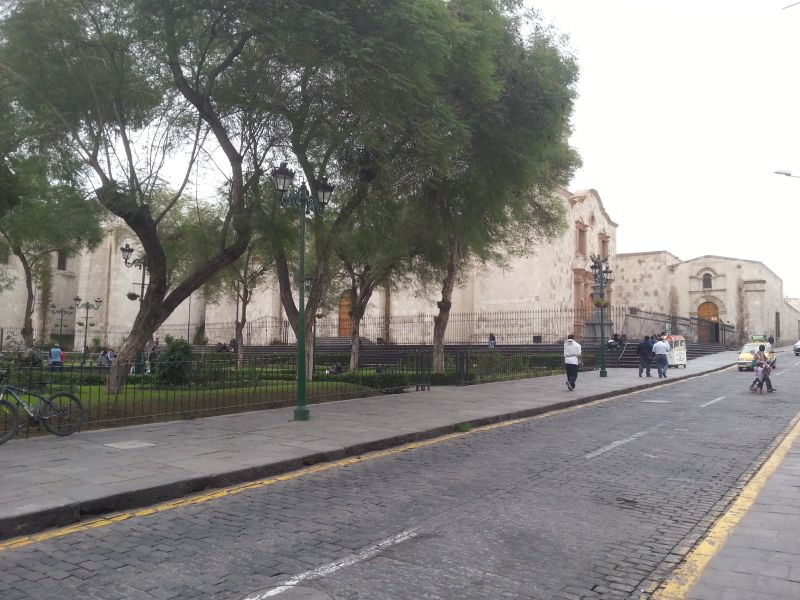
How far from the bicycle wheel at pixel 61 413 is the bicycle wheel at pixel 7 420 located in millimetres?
387

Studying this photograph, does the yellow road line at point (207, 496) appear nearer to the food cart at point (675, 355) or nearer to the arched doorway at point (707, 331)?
the food cart at point (675, 355)

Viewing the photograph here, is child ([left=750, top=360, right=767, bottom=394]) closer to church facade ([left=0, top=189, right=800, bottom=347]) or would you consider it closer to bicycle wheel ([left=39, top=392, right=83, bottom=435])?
bicycle wheel ([left=39, top=392, right=83, bottom=435])

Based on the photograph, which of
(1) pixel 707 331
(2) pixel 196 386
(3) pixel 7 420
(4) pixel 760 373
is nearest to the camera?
(3) pixel 7 420

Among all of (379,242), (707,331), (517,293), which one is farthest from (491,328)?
(707,331)

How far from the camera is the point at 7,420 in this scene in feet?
28.8

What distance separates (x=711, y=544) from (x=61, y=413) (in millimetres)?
8567

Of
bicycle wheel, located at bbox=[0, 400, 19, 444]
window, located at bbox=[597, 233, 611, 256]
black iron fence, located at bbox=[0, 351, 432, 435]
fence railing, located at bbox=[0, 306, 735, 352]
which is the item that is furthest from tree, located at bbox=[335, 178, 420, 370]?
window, located at bbox=[597, 233, 611, 256]

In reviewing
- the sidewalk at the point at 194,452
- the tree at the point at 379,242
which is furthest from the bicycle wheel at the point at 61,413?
the tree at the point at 379,242

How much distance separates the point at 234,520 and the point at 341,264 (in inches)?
1024

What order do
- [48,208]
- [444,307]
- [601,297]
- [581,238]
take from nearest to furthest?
1. [48,208]
2. [444,307]
3. [601,297]
4. [581,238]

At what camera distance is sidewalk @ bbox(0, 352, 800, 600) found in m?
5.67

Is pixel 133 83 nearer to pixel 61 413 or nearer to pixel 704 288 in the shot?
pixel 61 413

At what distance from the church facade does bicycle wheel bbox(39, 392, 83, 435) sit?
1028 inches

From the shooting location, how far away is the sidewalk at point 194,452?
5668 millimetres
